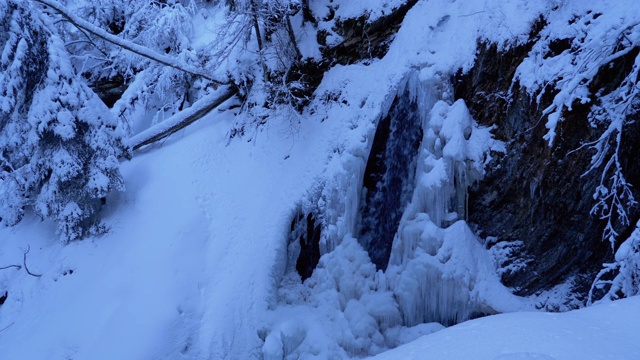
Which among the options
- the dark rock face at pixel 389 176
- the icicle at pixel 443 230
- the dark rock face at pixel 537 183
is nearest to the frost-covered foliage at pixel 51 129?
the dark rock face at pixel 389 176

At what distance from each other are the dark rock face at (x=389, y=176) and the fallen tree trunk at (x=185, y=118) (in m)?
4.09

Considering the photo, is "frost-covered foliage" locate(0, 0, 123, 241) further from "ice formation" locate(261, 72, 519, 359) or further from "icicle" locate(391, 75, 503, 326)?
"icicle" locate(391, 75, 503, 326)

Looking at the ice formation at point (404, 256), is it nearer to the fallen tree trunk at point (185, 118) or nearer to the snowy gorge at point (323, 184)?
the snowy gorge at point (323, 184)

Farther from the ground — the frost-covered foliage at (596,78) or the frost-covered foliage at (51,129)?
the frost-covered foliage at (596,78)

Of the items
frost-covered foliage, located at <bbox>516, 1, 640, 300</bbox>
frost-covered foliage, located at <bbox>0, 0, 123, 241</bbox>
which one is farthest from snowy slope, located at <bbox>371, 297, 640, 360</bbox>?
frost-covered foliage, located at <bbox>0, 0, 123, 241</bbox>

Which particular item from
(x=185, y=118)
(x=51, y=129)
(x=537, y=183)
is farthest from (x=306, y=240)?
(x=51, y=129)

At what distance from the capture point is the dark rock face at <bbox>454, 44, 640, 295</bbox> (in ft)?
16.8

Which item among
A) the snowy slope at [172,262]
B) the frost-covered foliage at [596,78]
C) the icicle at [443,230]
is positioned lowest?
the snowy slope at [172,262]

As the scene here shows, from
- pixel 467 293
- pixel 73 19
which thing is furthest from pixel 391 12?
pixel 73 19

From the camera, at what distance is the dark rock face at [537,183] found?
5.12 meters

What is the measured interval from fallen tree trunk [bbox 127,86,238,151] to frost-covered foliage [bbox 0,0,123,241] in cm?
121

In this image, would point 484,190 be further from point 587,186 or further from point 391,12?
point 391,12

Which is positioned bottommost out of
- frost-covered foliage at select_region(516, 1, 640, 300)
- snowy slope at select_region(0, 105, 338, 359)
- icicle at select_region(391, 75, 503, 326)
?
snowy slope at select_region(0, 105, 338, 359)

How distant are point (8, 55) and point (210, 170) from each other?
13.6ft
